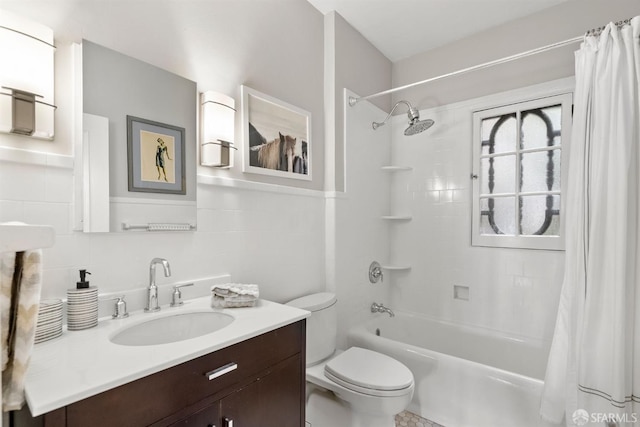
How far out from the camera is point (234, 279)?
1.57 metres

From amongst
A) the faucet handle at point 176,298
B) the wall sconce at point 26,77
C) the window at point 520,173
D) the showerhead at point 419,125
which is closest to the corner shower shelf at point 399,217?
the window at point 520,173

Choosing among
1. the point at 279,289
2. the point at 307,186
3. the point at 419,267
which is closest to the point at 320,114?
the point at 307,186

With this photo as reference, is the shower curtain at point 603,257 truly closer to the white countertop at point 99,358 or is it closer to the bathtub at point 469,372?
the bathtub at point 469,372

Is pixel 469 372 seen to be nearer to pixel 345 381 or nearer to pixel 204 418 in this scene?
pixel 345 381

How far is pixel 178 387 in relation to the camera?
86cm

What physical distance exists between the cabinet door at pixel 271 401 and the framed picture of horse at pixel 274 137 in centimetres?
97

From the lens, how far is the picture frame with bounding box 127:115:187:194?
4.01 ft

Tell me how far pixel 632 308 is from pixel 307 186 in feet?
5.78

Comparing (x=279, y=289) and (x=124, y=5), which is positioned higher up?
(x=124, y=5)

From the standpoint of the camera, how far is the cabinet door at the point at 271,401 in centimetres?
100

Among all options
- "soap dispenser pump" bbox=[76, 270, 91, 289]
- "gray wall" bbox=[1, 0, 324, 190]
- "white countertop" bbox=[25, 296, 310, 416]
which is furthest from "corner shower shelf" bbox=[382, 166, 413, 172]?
"soap dispenser pump" bbox=[76, 270, 91, 289]

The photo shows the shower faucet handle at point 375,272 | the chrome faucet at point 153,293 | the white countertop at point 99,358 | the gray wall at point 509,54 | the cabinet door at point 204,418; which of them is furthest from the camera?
the shower faucet handle at point 375,272

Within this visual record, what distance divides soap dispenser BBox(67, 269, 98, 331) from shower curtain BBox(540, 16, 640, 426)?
6.69 feet

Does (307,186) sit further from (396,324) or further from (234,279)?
(396,324)
